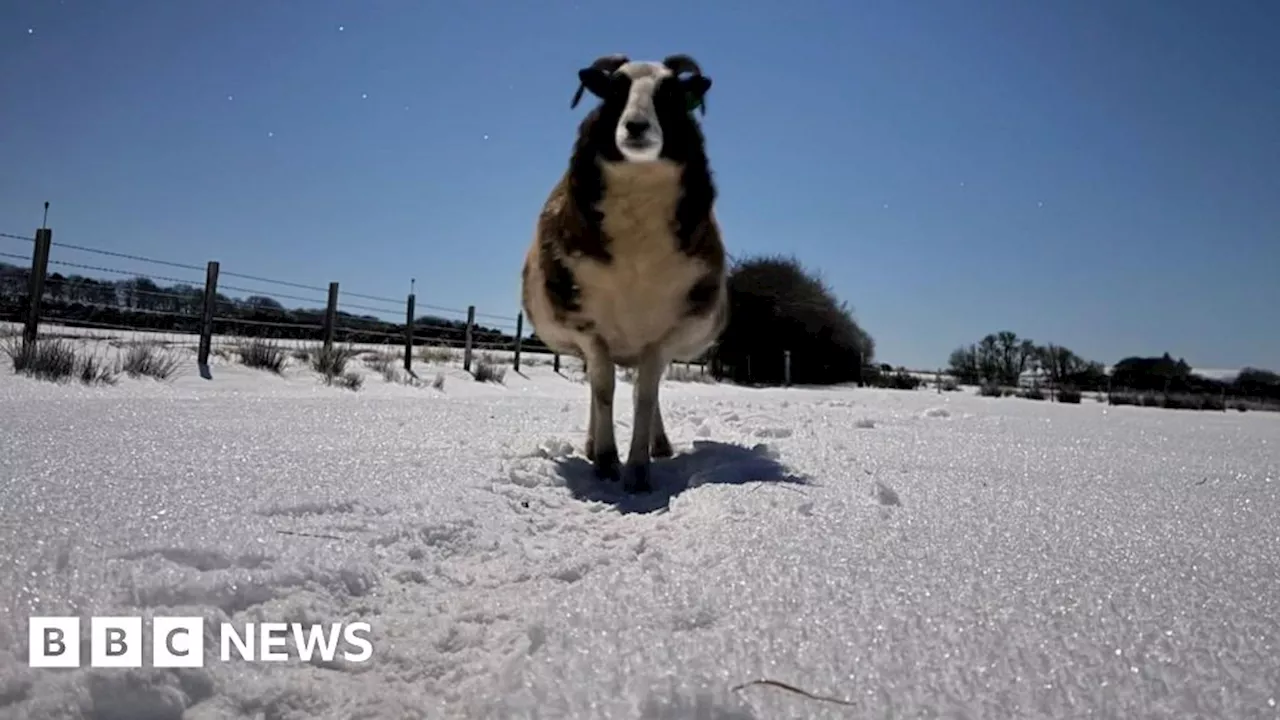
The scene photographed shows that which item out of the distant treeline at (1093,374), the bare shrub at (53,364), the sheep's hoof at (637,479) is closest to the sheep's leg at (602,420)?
the sheep's hoof at (637,479)

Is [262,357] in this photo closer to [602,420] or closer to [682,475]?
[602,420]

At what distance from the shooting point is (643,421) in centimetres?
257

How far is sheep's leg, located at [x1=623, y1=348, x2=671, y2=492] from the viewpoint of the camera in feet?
7.80

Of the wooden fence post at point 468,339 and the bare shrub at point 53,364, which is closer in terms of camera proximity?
the bare shrub at point 53,364

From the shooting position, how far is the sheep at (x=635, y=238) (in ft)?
8.05

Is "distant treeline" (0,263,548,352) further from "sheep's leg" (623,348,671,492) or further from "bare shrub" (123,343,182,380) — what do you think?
"sheep's leg" (623,348,671,492)

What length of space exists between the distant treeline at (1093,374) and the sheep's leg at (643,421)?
21.2 metres

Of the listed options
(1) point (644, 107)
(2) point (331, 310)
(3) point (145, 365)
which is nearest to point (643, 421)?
(1) point (644, 107)

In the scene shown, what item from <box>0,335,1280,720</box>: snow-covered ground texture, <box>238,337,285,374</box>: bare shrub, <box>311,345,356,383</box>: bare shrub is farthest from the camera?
<box>238,337,285,374</box>: bare shrub

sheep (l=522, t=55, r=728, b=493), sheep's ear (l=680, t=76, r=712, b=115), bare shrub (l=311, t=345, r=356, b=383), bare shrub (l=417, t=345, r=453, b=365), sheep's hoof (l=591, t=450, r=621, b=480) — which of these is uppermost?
sheep's ear (l=680, t=76, r=712, b=115)

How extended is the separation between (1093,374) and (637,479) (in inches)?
1195

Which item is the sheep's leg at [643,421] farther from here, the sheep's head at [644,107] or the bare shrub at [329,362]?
the bare shrub at [329,362]

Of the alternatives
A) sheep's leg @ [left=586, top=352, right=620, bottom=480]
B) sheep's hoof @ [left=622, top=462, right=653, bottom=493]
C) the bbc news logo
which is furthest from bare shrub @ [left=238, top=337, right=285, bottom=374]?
the bbc news logo

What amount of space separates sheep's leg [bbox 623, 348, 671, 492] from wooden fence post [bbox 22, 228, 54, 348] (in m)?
7.86
